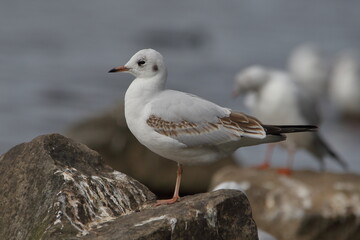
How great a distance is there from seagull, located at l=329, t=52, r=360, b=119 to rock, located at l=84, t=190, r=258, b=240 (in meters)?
13.8

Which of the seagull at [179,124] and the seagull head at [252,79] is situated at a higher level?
the seagull at [179,124]

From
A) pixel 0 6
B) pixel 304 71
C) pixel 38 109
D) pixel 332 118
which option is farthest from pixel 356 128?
pixel 0 6

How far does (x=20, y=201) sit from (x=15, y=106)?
11.9 meters

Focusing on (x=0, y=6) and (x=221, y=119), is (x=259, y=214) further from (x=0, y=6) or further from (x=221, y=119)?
(x=0, y=6)

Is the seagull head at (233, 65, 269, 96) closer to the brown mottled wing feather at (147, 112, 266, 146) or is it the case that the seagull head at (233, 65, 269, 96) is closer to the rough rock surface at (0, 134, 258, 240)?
the brown mottled wing feather at (147, 112, 266, 146)

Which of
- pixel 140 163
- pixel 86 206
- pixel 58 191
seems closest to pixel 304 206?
pixel 140 163

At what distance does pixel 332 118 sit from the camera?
61.8 ft

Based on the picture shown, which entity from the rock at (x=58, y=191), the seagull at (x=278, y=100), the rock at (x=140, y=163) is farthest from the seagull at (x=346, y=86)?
the rock at (x=58, y=191)

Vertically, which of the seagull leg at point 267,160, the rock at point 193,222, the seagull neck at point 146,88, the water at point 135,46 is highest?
the seagull neck at point 146,88

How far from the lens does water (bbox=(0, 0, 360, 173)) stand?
56.2 feet

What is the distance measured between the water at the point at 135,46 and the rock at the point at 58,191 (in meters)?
7.67

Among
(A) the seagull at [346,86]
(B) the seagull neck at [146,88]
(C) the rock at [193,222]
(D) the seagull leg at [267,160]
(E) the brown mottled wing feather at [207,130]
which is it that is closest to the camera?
(C) the rock at [193,222]

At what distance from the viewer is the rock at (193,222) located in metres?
5.14

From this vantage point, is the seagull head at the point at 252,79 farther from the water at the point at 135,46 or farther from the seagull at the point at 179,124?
the seagull at the point at 179,124
